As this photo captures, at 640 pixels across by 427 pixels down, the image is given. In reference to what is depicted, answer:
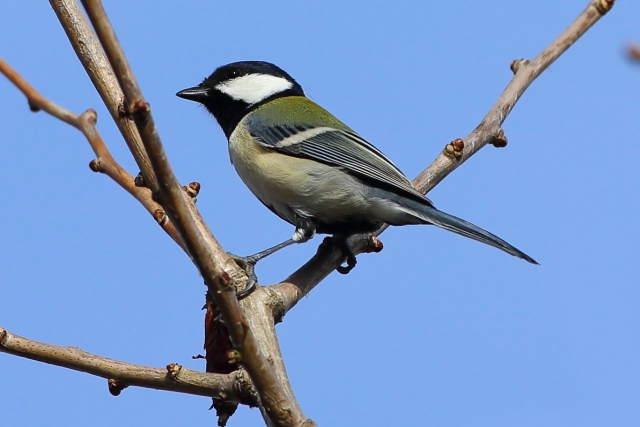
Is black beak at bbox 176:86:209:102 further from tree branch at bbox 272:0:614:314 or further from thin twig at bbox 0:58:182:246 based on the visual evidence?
thin twig at bbox 0:58:182:246

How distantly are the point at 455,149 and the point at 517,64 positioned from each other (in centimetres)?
64

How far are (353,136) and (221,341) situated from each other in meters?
2.34

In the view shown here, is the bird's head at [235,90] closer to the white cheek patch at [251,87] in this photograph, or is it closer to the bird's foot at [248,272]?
the white cheek patch at [251,87]

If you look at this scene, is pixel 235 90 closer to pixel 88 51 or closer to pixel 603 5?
pixel 88 51

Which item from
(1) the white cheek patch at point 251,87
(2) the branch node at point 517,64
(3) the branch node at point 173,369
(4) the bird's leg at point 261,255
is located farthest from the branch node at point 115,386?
(1) the white cheek patch at point 251,87

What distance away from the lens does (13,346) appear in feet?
8.66

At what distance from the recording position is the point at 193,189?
3.45 metres

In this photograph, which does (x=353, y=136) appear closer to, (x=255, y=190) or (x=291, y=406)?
(x=255, y=190)

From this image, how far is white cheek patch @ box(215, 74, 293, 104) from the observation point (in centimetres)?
553

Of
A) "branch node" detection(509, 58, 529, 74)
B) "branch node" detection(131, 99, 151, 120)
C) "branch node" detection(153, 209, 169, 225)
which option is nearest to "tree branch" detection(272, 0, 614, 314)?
"branch node" detection(509, 58, 529, 74)

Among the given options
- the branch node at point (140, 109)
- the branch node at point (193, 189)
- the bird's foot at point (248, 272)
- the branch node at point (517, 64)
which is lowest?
the branch node at point (140, 109)

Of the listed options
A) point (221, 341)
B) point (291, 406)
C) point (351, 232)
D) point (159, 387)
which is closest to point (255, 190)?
point (351, 232)

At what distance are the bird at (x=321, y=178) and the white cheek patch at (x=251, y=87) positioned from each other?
28cm

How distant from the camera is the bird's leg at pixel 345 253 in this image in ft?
14.3
